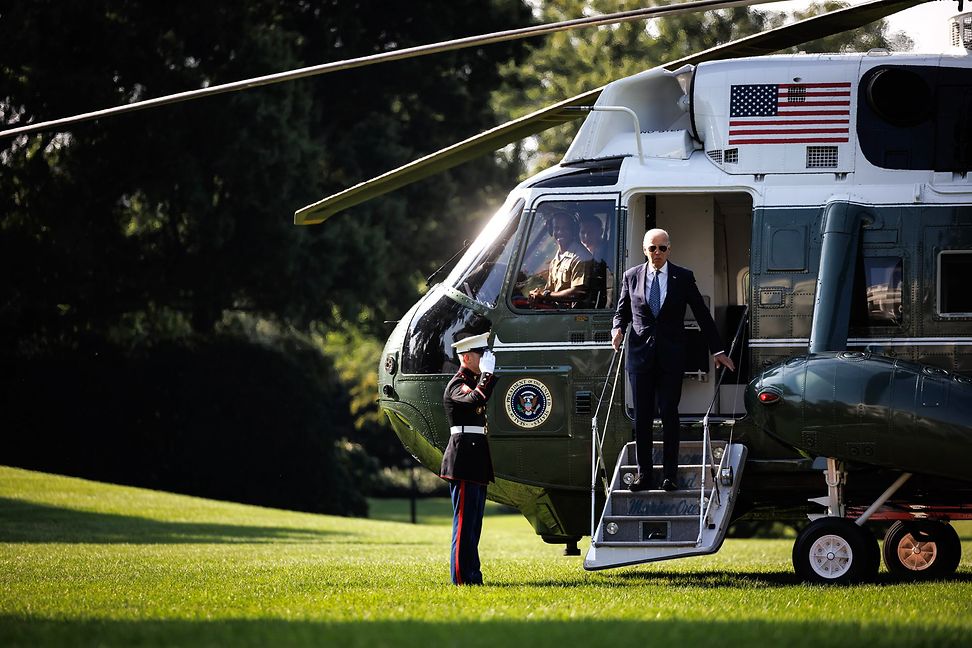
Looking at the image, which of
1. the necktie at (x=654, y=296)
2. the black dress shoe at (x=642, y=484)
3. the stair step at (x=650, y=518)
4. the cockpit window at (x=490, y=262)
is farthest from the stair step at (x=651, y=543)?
the cockpit window at (x=490, y=262)

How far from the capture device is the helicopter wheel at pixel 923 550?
493 inches

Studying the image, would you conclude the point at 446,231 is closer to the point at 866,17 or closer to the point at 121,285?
the point at 121,285

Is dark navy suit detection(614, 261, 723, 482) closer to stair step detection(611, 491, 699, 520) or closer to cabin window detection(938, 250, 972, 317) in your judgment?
stair step detection(611, 491, 699, 520)

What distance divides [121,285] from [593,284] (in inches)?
799

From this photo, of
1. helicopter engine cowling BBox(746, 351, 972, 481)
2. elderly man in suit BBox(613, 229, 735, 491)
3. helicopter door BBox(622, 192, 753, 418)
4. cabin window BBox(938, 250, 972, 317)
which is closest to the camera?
helicopter engine cowling BBox(746, 351, 972, 481)

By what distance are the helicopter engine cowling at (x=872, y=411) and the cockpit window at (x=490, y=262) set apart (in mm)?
2572

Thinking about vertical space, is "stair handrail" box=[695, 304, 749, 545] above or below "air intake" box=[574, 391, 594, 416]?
below

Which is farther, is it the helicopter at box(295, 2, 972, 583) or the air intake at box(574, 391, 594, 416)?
the air intake at box(574, 391, 594, 416)

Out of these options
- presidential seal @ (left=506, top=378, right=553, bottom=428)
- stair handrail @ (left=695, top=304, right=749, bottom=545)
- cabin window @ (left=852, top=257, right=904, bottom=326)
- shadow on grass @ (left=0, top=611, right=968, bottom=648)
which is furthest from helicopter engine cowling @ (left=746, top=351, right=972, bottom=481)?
shadow on grass @ (left=0, top=611, right=968, bottom=648)

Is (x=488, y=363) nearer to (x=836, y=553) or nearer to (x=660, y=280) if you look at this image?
(x=660, y=280)

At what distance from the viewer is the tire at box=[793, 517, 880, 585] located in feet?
35.3

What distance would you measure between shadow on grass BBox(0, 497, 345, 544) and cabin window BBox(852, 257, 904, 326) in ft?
40.5

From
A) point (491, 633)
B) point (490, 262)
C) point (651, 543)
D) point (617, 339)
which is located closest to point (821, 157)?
point (617, 339)

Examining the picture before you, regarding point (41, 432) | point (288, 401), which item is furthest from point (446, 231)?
point (41, 432)
